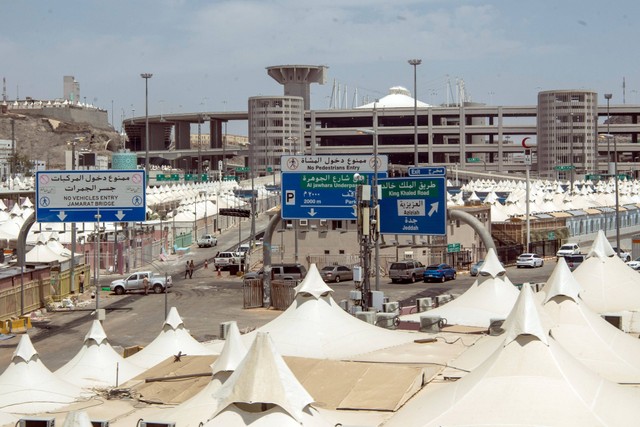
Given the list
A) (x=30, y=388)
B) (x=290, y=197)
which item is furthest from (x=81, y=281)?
(x=30, y=388)

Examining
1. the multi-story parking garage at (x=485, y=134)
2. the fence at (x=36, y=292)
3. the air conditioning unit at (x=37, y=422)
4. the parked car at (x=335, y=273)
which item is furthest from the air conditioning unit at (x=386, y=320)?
the multi-story parking garage at (x=485, y=134)

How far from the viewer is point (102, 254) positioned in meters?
63.2

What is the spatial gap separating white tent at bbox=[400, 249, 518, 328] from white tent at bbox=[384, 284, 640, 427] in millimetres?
14390

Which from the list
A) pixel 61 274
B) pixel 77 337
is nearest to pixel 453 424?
pixel 77 337

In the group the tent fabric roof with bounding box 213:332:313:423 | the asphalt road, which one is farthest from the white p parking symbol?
the tent fabric roof with bounding box 213:332:313:423

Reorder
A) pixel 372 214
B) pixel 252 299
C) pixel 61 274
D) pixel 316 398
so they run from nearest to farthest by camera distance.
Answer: pixel 316 398 < pixel 372 214 < pixel 252 299 < pixel 61 274

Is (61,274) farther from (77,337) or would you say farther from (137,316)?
(77,337)

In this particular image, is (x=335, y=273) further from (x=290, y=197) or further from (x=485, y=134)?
(x=485, y=134)

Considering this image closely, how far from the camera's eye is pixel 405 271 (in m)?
55.8

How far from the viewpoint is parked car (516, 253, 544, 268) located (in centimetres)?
6248

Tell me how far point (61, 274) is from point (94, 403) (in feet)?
99.3

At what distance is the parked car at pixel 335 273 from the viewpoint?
57781 mm

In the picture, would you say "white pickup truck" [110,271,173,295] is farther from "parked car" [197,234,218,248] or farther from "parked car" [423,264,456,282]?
"parked car" [197,234,218,248]

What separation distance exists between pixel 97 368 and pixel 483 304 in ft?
37.3
